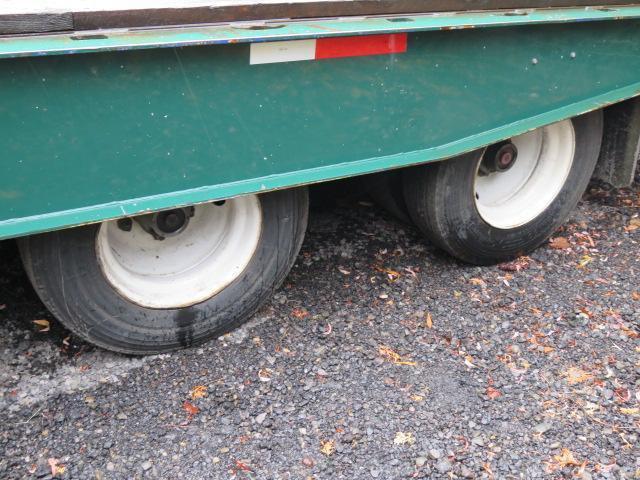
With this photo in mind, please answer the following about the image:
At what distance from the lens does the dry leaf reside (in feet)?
9.63

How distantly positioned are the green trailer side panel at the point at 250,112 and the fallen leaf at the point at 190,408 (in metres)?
0.82

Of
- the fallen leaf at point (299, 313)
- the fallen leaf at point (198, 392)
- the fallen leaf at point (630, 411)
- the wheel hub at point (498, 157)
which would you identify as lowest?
the fallen leaf at point (630, 411)

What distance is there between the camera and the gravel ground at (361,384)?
256 cm

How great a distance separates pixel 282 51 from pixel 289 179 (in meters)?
0.45

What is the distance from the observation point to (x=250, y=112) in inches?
95.6

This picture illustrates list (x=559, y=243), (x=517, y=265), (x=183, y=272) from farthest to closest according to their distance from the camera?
1. (x=559, y=243)
2. (x=517, y=265)
3. (x=183, y=272)

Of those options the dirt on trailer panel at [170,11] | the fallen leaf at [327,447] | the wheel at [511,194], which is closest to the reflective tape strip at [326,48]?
the dirt on trailer panel at [170,11]

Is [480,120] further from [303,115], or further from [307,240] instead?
[307,240]

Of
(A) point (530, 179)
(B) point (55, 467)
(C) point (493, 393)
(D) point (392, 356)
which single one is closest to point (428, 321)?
(D) point (392, 356)

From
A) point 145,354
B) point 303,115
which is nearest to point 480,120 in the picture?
point 303,115

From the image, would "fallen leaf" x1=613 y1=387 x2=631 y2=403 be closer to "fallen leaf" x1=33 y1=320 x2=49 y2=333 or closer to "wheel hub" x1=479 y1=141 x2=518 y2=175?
"wheel hub" x1=479 y1=141 x2=518 y2=175

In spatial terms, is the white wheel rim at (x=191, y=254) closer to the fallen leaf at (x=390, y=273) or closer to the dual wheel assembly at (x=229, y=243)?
the dual wheel assembly at (x=229, y=243)

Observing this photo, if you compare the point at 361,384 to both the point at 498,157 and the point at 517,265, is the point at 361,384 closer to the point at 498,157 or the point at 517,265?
the point at 517,265

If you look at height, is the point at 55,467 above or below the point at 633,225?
below
